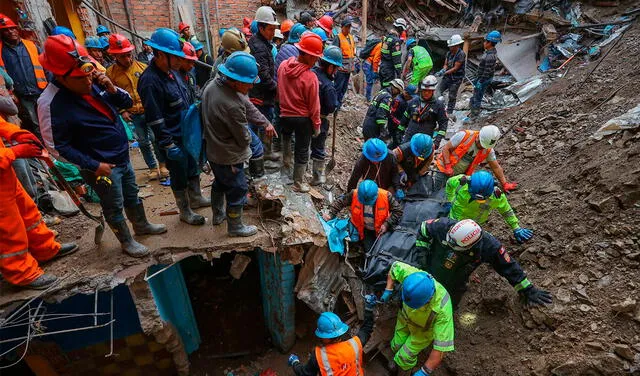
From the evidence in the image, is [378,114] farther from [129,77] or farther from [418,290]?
[129,77]

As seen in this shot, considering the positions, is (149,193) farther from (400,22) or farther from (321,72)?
(400,22)

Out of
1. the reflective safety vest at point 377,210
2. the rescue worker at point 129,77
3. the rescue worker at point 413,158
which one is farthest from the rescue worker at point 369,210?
the rescue worker at point 129,77

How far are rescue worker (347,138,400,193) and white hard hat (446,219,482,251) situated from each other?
1.53m

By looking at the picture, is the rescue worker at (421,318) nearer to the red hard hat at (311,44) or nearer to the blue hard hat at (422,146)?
the blue hard hat at (422,146)

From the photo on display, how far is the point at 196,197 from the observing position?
12.8 ft

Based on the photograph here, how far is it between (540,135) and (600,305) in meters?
3.73

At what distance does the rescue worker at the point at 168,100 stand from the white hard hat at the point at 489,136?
3.67 metres

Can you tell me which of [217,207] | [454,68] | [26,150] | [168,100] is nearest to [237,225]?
[217,207]

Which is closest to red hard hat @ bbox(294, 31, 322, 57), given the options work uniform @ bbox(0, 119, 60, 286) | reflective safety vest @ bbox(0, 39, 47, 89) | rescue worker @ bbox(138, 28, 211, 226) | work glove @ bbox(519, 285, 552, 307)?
rescue worker @ bbox(138, 28, 211, 226)

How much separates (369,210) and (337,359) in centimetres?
184

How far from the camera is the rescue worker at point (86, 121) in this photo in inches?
91.7

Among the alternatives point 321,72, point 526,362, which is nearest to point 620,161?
point 526,362

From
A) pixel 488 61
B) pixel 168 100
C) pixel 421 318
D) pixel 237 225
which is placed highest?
pixel 168 100

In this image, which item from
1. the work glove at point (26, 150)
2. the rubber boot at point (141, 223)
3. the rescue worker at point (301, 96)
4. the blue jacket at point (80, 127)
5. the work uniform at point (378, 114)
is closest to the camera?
the blue jacket at point (80, 127)
